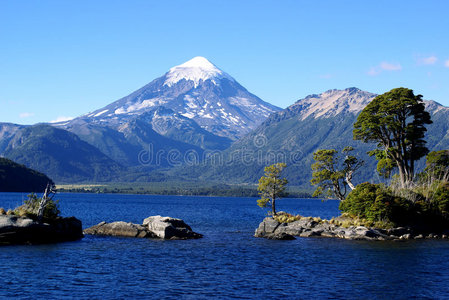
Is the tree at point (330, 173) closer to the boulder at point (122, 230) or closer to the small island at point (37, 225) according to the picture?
the boulder at point (122, 230)

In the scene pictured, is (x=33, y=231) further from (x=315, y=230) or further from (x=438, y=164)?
(x=438, y=164)

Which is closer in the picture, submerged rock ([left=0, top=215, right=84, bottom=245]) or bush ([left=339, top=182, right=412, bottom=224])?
submerged rock ([left=0, top=215, right=84, bottom=245])

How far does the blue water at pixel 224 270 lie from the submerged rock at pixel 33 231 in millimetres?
3072

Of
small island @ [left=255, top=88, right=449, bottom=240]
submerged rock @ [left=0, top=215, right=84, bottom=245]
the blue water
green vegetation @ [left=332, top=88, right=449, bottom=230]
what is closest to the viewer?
the blue water

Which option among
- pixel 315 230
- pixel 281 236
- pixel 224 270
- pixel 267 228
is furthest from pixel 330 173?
pixel 224 270

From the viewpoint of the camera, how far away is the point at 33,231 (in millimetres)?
60031

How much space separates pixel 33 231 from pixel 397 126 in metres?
54.0

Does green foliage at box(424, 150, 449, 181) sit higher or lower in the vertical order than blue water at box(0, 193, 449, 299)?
higher

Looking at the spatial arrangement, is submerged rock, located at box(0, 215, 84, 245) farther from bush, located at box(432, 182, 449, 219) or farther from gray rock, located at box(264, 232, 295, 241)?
bush, located at box(432, 182, 449, 219)

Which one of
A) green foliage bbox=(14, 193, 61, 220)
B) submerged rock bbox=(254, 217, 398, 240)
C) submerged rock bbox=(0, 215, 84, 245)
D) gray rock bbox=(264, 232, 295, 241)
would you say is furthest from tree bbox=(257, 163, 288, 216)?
green foliage bbox=(14, 193, 61, 220)

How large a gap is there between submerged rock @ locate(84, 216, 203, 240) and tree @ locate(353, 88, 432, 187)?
1271 inches

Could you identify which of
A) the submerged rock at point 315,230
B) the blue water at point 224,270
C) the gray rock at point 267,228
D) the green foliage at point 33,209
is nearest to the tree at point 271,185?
the submerged rock at point 315,230

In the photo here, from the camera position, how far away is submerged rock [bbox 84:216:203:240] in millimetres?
69250

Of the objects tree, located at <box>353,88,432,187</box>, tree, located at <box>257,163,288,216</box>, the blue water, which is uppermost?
tree, located at <box>353,88,432,187</box>
